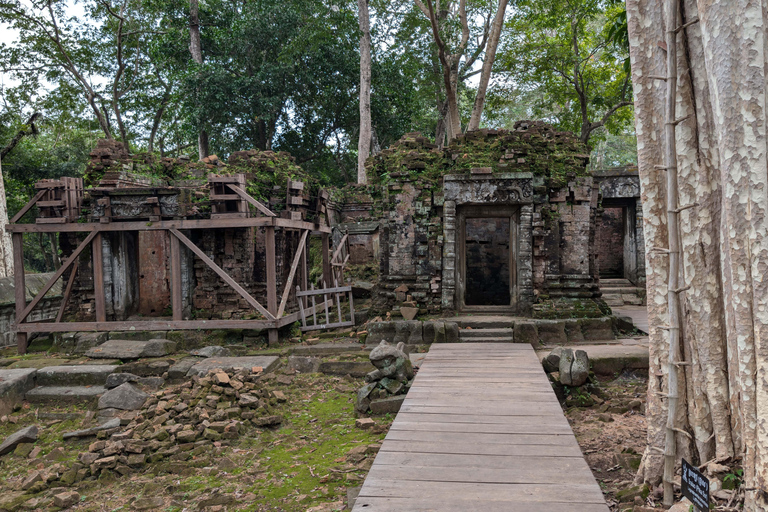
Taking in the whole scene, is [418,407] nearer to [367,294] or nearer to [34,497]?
[34,497]

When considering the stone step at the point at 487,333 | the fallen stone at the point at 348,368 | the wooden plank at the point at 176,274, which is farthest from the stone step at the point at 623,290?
the wooden plank at the point at 176,274

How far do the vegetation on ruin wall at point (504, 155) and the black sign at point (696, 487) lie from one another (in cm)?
730

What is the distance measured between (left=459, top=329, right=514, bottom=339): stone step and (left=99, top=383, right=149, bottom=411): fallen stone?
5144mm

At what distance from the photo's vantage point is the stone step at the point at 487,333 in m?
8.73

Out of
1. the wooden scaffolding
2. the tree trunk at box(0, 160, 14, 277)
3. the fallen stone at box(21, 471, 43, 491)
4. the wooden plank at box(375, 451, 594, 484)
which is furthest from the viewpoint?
the tree trunk at box(0, 160, 14, 277)

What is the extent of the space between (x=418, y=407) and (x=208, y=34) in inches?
842

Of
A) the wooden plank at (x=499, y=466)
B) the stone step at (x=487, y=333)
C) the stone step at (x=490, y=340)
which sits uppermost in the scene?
the stone step at (x=487, y=333)

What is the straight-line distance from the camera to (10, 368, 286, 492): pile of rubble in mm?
5559

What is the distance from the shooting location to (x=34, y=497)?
5.11m

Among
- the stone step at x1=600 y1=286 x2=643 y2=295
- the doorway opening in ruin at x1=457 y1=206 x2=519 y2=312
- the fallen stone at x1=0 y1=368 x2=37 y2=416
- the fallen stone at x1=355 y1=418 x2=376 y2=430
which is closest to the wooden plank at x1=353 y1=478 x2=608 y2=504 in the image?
the fallen stone at x1=355 y1=418 x2=376 y2=430

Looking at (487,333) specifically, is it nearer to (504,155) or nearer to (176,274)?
(504,155)

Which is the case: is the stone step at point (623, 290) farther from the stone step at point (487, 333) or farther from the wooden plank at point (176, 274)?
the wooden plank at point (176, 274)

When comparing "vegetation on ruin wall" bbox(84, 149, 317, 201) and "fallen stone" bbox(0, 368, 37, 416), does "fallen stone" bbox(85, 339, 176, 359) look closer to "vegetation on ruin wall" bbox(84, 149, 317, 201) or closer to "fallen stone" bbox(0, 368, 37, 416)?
"fallen stone" bbox(0, 368, 37, 416)

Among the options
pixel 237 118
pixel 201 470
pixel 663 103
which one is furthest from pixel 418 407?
pixel 237 118
